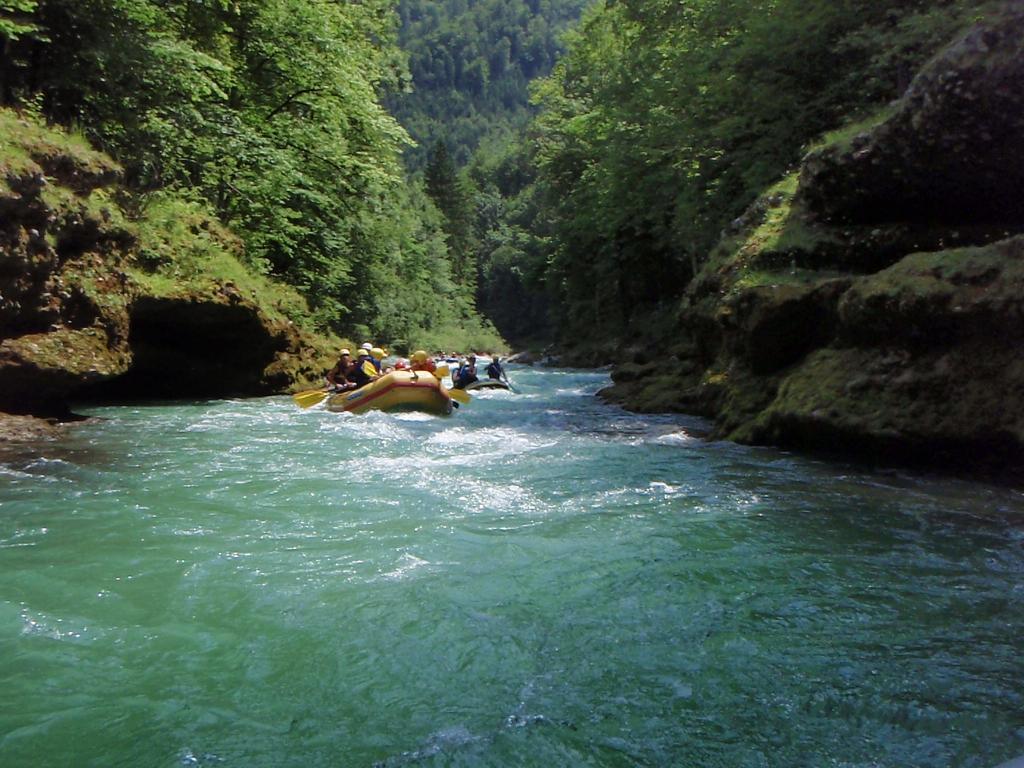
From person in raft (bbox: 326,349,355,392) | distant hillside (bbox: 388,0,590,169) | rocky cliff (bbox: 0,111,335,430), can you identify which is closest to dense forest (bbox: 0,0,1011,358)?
rocky cliff (bbox: 0,111,335,430)

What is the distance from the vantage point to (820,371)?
9.21 meters

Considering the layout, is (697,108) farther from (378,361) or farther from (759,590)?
(759,590)

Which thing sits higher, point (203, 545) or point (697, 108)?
point (697, 108)

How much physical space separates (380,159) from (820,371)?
733 inches

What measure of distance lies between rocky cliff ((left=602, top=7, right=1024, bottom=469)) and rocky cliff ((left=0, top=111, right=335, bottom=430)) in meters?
8.24

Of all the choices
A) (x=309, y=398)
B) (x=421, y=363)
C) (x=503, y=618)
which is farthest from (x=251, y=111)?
(x=503, y=618)

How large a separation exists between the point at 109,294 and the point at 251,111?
9249 mm

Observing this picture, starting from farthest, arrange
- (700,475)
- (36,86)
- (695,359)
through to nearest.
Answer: (695,359), (36,86), (700,475)

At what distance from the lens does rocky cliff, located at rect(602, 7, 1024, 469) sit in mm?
7578

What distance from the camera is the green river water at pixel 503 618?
3.08 m

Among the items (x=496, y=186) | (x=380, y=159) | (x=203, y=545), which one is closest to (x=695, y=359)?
(x=203, y=545)

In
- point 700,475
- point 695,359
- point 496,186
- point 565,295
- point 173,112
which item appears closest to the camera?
point 700,475

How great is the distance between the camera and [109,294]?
10.5 m

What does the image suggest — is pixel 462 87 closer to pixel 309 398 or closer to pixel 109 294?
pixel 309 398
